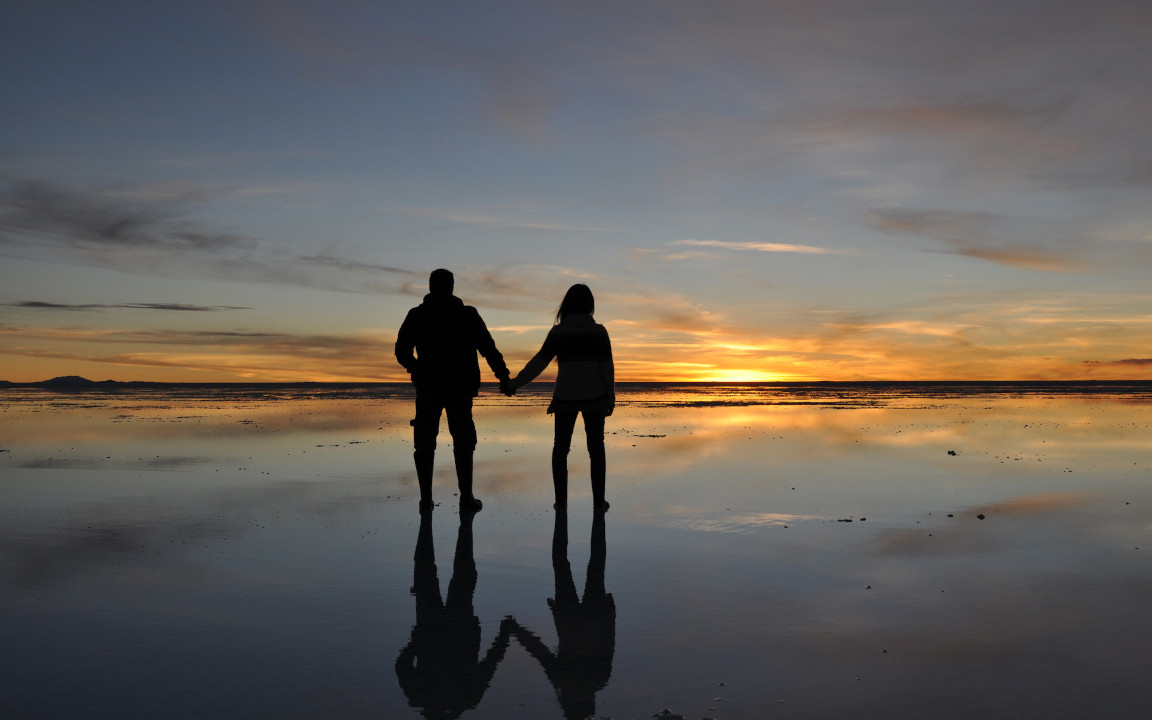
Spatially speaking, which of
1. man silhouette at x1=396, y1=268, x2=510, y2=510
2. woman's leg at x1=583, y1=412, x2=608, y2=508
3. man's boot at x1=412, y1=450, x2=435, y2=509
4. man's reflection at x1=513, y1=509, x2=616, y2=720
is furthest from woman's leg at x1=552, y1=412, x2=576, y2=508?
man's reflection at x1=513, y1=509, x2=616, y2=720

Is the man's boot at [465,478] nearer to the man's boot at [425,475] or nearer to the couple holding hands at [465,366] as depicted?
the couple holding hands at [465,366]

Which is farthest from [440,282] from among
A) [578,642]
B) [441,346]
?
[578,642]

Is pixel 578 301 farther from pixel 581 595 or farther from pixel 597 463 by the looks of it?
pixel 581 595

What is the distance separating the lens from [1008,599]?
195 inches

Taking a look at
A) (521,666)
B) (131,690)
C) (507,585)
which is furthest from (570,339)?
(131,690)

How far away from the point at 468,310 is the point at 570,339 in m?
1.09

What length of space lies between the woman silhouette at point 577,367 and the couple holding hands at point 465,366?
0.01m

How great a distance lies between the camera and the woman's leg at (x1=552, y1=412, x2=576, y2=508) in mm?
8344

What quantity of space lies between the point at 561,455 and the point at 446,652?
456cm

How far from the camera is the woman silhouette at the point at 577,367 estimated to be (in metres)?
8.86

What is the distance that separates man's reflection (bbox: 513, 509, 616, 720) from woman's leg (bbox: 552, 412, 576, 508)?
2407 millimetres

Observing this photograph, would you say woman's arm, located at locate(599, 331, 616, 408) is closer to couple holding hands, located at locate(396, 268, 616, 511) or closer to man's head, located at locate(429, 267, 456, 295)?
couple holding hands, located at locate(396, 268, 616, 511)

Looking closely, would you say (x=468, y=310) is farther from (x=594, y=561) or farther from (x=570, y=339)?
(x=594, y=561)

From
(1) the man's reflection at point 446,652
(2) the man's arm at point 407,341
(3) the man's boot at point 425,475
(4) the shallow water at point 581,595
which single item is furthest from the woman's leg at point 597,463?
(1) the man's reflection at point 446,652
